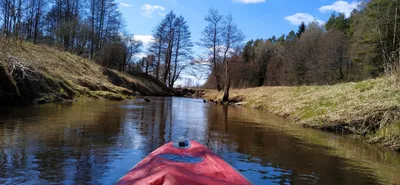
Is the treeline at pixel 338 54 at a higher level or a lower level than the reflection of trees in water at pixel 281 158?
higher

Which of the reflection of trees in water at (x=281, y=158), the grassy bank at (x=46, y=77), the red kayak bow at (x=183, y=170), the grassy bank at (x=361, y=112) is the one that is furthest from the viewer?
the grassy bank at (x=46, y=77)

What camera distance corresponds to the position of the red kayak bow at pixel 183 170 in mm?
2837

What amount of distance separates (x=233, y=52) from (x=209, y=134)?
81.0ft

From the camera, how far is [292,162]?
18.7ft

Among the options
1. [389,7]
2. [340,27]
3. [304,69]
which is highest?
[340,27]

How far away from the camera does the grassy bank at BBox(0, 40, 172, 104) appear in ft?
39.3

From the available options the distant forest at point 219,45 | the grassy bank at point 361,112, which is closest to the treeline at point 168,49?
the distant forest at point 219,45

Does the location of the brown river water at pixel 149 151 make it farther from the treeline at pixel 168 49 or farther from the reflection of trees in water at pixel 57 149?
the treeline at pixel 168 49

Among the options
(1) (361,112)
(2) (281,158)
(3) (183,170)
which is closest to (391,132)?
(1) (361,112)

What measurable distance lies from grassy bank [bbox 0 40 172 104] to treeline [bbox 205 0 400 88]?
1312 cm

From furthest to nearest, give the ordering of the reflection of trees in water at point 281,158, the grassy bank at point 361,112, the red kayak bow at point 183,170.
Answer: the grassy bank at point 361,112, the reflection of trees in water at point 281,158, the red kayak bow at point 183,170

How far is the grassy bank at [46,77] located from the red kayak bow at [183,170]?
390 inches

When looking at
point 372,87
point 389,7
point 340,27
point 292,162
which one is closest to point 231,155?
point 292,162

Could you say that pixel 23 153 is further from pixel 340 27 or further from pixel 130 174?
pixel 340 27
